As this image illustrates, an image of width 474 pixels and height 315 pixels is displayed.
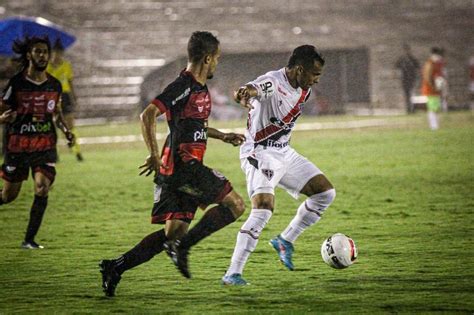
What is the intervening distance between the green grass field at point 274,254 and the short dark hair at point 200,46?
6.16 feet

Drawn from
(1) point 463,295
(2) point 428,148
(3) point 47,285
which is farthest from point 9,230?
(2) point 428,148

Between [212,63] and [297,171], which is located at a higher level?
[212,63]

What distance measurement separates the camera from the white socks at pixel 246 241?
27.5 feet

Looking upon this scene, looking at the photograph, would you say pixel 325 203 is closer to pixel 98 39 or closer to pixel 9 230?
pixel 9 230

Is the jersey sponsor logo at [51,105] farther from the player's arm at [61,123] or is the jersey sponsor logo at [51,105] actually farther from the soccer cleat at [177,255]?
the soccer cleat at [177,255]

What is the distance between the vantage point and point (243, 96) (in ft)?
27.2

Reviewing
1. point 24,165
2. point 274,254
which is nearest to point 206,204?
point 274,254

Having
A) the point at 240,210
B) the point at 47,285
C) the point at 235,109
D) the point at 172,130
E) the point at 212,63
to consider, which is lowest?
the point at 235,109

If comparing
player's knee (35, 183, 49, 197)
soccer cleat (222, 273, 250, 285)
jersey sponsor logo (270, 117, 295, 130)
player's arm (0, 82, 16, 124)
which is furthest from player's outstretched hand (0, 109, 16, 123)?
soccer cleat (222, 273, 250, 285)

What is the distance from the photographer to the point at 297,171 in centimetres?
922

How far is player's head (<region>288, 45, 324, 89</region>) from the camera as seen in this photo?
8.84 m

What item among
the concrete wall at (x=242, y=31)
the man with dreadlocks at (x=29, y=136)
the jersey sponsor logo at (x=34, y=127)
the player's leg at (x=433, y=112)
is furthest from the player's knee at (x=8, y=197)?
the concrete wall at (x=242, y=31)

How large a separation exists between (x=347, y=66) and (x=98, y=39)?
9.42m

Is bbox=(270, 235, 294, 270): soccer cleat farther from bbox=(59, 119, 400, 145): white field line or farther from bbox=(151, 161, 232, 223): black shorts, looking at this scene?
bbox=(59, 119, 400, 145): white field line
